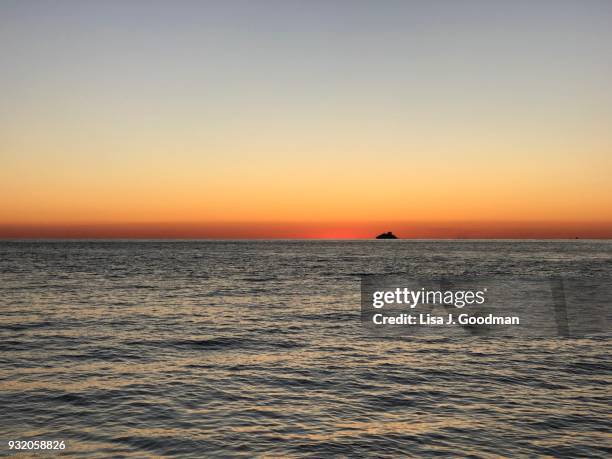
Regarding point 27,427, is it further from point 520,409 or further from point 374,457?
point 520,409

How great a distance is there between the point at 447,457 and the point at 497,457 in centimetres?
109

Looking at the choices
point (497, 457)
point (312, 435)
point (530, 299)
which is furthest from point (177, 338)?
point (530, 299)

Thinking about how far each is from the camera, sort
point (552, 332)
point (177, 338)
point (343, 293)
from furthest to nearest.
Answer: point (343, 293), point (552, 332), point (177, 338)

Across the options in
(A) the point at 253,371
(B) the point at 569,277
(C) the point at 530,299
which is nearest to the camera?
(A) the point at 253,371

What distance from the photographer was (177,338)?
25.1 metres
